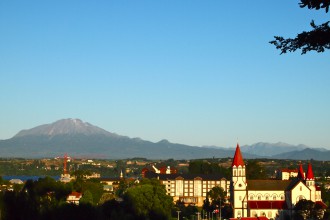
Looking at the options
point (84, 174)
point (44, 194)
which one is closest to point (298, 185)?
point (44, 194)

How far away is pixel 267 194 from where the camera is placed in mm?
77438

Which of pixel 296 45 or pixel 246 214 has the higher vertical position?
pixel 296 45

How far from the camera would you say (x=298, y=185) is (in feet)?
242

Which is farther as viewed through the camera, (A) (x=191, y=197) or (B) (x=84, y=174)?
(B) (x=84, y=174)

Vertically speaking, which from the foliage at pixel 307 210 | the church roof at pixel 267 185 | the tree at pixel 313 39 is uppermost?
the tree at pixel 313 39

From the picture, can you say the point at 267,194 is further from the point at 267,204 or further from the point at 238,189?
the point at 238,189

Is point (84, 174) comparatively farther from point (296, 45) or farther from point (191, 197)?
point (296, 45)

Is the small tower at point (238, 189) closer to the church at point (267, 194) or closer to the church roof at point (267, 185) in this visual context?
the church at point (267, 194)

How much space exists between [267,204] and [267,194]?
7.16ft

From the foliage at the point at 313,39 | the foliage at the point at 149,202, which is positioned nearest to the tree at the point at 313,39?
the foliage at the point at 313,39

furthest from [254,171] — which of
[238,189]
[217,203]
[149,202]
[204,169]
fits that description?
[149,202]

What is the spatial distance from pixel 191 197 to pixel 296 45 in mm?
102854

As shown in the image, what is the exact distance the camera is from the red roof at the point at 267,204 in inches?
2936

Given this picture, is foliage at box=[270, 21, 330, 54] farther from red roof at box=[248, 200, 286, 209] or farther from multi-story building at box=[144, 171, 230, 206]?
multi-story building at box=[144, 171, 230, 206]
